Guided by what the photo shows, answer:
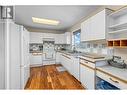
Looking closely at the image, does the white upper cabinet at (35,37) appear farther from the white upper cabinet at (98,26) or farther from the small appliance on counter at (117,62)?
the small appliance on counter at (117,62)

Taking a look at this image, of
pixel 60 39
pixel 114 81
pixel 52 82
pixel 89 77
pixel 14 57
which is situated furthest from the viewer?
pixel 60 39

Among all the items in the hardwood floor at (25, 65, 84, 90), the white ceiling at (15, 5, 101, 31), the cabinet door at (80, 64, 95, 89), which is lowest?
the hardwood floor at (25, 65, 84, 90)

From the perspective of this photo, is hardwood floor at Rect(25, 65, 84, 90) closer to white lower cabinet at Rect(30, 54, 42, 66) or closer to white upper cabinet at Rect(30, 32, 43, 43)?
white lower cabinet at Rect(30, 54, 42, 66)

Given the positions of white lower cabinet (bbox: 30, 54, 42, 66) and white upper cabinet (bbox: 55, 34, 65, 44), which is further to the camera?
white upper cabinet (bbox: 55, 34, 65, 44)

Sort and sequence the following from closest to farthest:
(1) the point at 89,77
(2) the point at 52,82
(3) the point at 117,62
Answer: (3) the point at 117,62 < (1) the point at 89,77 < (2) the point at 52,82

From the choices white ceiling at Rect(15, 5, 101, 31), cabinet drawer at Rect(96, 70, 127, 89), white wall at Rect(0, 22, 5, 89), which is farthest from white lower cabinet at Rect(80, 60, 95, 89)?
white wall at Rect(0, 22, 5, 89)

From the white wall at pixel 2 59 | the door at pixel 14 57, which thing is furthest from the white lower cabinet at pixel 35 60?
the white wall at pixel 2 59

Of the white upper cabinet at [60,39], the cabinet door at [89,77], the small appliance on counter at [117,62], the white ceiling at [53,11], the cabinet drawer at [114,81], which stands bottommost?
the cabinet door at [89,77]

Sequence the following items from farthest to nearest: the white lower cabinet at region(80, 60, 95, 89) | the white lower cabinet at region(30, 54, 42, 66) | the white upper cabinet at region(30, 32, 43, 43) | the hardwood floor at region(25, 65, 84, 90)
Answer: the white upper cabinet at region(30, 32, 43, 43) → the white lower cabinet at region(30, 54, 42, 66) → the hardwood floor at region(25, 65, 84, 90) → the white lower cabinet at region(80, 60, 95, 89)

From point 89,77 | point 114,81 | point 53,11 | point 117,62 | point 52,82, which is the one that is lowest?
point 52,82

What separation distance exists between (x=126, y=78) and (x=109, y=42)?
0.95m

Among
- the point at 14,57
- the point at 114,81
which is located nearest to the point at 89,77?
the point at 114,81

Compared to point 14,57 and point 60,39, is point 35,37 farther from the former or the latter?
point 14,57

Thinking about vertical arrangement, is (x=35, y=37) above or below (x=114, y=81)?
above
